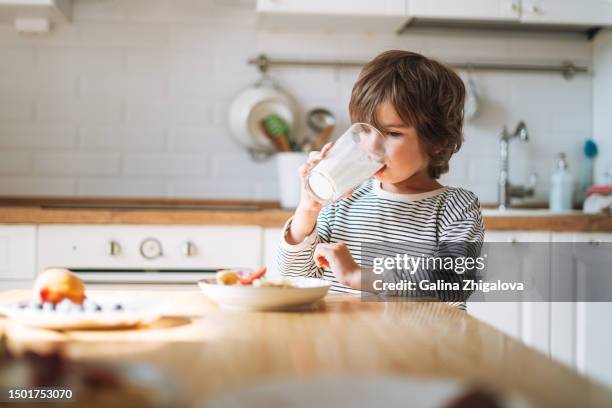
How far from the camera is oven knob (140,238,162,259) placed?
1959mm

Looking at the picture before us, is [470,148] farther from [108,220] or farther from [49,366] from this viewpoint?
[49,366]

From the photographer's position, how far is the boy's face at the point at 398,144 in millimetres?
1329

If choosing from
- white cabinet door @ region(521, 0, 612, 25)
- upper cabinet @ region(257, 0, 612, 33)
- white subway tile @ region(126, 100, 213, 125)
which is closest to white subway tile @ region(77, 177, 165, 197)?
white subway tile @ region(126, 100, 213, 125)

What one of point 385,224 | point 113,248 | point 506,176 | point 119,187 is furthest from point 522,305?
point 119,187

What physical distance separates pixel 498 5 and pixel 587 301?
100cm

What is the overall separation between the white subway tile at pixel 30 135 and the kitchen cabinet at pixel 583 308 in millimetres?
1708

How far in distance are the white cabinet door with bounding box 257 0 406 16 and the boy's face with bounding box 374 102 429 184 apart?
3.37ft

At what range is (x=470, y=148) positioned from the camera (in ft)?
8.63

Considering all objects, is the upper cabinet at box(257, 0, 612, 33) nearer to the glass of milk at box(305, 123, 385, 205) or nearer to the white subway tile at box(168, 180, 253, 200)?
the white subway tile at box(168, 180, 253, 200)

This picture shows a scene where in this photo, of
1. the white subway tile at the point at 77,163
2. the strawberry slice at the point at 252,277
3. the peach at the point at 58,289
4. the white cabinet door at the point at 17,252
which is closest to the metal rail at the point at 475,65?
the white subway tile at the point at 77,163

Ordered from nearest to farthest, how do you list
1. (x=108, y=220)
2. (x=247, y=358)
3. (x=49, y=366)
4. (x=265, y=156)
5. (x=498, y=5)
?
(x=49, y=366), (x=247, y=358), (x=108, y=220), (x=498, y=5), (x=265, y=156)

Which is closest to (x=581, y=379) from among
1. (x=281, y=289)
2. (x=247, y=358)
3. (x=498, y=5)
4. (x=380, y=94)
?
(x=247, y=358)

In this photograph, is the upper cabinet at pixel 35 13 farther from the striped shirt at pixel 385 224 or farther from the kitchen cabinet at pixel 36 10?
the striped shirt at pixel 385 224

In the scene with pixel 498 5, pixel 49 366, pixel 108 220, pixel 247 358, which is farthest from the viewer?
pixel 498 5
